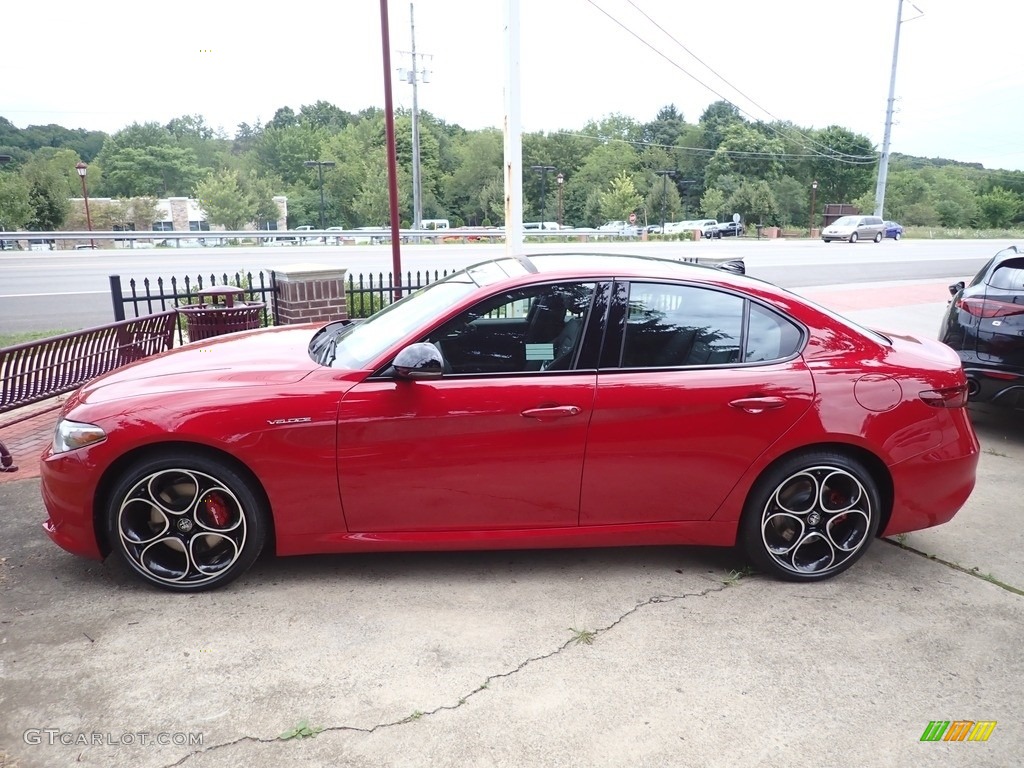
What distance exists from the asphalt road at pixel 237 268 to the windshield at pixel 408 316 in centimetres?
818

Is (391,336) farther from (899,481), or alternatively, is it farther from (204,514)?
(899,481)

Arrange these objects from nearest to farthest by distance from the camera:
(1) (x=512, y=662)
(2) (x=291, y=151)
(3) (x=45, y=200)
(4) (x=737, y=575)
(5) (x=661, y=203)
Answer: (1) (x=512, y=662) → (4) (x=737, y=575) → (3) (x=45, y=200) → (5) (x=661, y=203) → (2) (x=291, y=151)

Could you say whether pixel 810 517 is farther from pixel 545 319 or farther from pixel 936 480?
pixel 545 319

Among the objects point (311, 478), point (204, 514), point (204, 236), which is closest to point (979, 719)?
point (311, 478)

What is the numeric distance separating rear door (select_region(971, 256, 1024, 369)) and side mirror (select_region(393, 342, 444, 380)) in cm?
489

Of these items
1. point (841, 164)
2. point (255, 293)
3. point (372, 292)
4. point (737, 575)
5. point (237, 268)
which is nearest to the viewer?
point (737, 575)

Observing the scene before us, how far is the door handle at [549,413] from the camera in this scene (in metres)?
3.17

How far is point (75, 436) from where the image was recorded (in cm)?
309

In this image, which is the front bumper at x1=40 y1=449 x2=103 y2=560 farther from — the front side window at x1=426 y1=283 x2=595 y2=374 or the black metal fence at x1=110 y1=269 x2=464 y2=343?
the black metal fence at x1=110 y1=269 x2=464 y2=343

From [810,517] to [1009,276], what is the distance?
3.79m

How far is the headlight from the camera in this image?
3066 millimetres

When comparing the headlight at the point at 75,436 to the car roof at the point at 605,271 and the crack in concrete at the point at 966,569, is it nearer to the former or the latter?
the car roof at the point at 605,271

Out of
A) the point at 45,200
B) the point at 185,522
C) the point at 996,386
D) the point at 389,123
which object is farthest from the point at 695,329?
the point at 45,200

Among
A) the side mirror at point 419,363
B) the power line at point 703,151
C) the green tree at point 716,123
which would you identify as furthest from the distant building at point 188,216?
the side mirror at point 419,363
